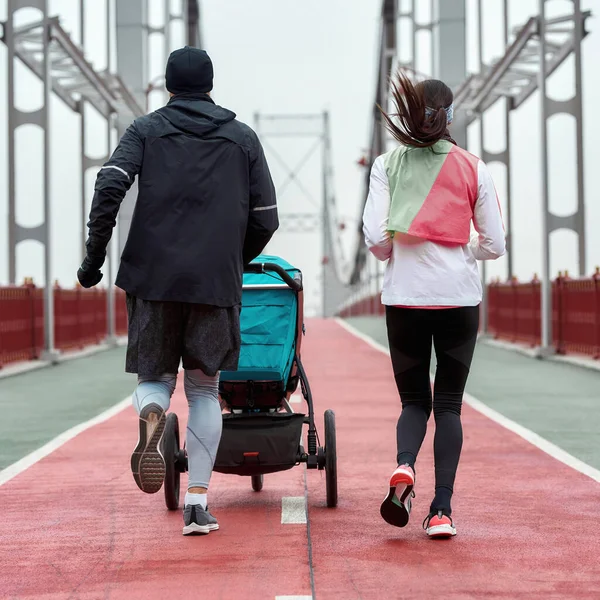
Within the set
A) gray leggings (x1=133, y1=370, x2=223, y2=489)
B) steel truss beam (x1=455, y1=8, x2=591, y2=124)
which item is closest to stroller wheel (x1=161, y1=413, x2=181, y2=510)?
gray leggings (x1=133, y1=370, x2=223, y2=489)

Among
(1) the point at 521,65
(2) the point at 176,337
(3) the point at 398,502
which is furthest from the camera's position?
(1) the point at 521,65

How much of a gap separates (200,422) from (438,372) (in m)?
0.85

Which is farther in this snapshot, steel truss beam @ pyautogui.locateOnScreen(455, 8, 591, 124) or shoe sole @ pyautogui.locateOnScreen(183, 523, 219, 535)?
steel truss beam @ pyautogui.locateOnScreen(455, 8, 591, 124)

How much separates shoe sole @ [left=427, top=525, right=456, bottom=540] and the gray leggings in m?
0.79

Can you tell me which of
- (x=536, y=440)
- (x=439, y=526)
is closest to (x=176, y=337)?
(x=439, y=526)

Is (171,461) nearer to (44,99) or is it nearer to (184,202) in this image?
(184,202)

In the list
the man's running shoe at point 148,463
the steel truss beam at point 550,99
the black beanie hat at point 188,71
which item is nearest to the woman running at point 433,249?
the black beanie hat at point 188,71

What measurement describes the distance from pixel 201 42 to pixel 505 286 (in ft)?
79.1

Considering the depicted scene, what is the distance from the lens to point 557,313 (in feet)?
54.1

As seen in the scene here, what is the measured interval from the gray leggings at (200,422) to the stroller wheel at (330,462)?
57 cm

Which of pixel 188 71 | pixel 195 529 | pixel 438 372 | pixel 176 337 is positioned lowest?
pixel 195 529

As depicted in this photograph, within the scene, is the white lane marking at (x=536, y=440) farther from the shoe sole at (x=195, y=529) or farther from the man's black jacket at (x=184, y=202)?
the man's black jacket at (x=184, y=202)

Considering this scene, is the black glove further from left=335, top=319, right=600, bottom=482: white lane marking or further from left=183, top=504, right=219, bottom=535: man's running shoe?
left=335, top=319, right=600, bottom=482: white lane marking

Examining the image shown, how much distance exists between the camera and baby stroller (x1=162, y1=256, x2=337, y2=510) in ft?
15.4
